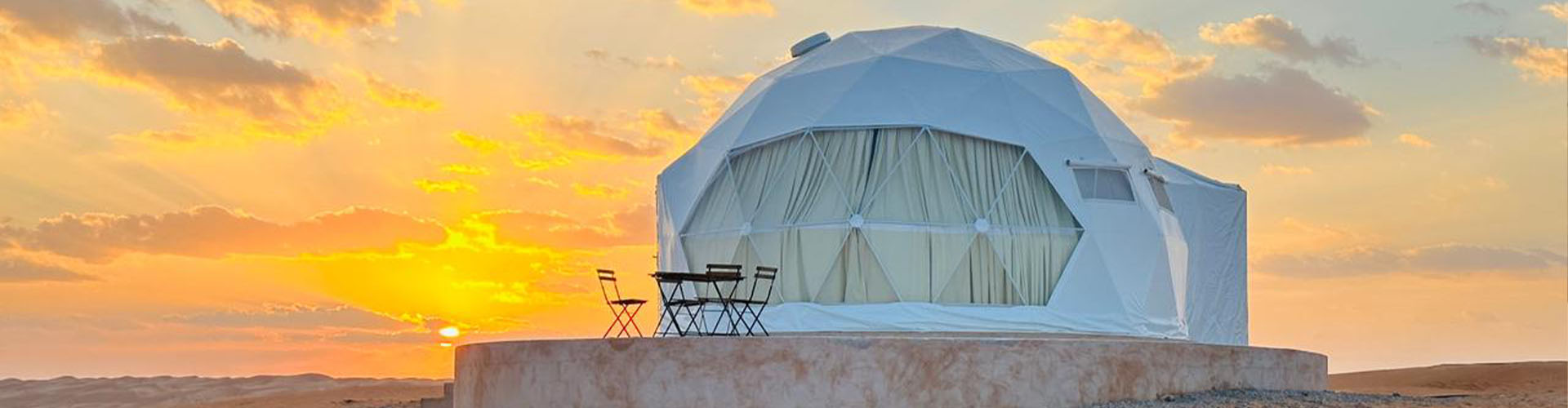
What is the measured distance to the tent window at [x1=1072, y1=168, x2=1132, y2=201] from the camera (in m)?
21.4

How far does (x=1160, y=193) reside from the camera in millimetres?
23484

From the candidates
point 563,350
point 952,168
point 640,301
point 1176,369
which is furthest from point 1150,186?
point 563,350

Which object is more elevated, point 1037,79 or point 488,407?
point 1037,79

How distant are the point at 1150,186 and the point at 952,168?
12.7ft

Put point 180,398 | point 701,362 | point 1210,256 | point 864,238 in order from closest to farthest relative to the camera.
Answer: point 701,362, point 864,238, point 1210,256, point 180,398

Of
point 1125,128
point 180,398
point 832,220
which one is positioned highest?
point 1125,128

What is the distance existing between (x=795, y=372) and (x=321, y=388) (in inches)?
1064

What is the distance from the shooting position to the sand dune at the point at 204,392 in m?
30.3

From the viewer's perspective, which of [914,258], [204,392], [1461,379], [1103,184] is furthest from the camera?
[204,392]

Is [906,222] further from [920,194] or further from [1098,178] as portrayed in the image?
[1098,178]

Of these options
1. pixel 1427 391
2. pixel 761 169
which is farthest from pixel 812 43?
pixel 1427 391

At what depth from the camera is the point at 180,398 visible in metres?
33.8

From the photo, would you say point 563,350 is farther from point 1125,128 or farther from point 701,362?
point 1125,128

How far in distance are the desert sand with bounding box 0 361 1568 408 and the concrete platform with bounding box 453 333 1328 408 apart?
10.5 meters
